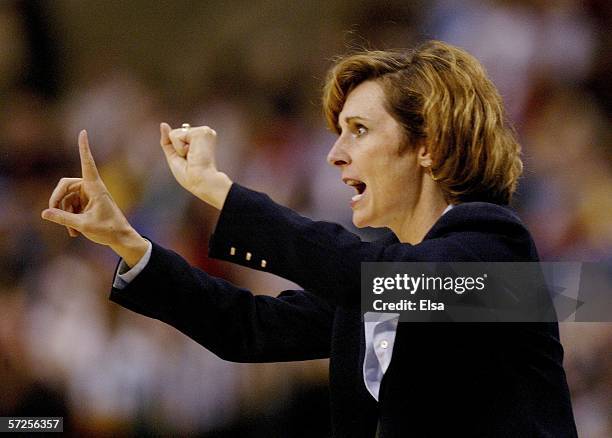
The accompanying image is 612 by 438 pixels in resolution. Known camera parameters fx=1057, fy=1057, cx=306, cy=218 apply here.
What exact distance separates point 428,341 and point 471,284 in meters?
0.12

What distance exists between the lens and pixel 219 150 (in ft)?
10.1

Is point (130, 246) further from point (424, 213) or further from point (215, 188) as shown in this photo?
point (424, 213)

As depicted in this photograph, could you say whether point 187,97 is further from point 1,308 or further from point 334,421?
point 334,421

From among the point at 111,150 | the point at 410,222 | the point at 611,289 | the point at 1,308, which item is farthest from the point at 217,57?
the point at 410,222

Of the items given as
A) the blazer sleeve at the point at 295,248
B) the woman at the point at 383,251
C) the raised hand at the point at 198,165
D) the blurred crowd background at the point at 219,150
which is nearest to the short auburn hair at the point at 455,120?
the woman at the point at 383,251

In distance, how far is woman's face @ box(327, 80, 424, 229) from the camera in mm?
1572

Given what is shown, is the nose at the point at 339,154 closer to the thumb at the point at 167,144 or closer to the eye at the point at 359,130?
the eye at the point at 359,130

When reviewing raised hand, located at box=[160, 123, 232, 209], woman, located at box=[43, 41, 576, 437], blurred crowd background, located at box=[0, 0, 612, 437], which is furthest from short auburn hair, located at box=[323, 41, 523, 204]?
blurred crowd background, located at box=[0, 0, 612, 437]

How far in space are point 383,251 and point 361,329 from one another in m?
0.34

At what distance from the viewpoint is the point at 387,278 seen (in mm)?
1287

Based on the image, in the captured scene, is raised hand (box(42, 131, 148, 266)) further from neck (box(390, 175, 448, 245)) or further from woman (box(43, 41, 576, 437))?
neck (box(390, 175, 448, 245))

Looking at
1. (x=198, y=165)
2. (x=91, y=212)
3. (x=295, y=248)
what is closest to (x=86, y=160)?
(x=91, y=212)

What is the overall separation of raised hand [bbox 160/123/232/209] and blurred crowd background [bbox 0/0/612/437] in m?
1.51

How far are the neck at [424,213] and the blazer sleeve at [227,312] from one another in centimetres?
19
